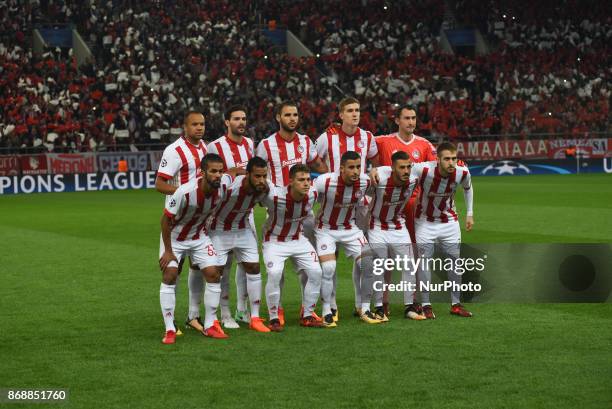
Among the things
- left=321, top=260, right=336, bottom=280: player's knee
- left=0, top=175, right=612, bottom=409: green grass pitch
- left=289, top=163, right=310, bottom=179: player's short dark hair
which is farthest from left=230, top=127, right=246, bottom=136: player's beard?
left=0, top=175, right=612, bottom=409: green grass pitch

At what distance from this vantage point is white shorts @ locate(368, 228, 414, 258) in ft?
32.0

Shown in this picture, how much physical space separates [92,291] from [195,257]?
10.3ft

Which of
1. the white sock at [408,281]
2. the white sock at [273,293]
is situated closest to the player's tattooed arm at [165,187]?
the white sock at [273,293]

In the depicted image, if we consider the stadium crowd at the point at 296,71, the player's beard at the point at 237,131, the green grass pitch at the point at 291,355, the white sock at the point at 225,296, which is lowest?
the green grass pitch at the point at 291,355

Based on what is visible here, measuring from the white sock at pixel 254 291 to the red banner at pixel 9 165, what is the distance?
2439cm

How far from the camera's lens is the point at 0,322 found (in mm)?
9688

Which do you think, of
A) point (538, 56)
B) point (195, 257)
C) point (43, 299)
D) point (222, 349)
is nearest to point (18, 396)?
point (222, 349)

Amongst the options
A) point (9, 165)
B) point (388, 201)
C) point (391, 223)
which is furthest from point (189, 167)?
point (9, 165)

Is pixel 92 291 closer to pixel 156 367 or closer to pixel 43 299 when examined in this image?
pixel 43 299

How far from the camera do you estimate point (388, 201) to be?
968 centimetres

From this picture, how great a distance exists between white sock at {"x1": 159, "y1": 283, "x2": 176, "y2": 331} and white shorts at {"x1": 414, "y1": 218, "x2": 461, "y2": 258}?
2.67 metres

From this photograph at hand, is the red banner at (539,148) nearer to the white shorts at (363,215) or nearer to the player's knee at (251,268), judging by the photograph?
the white shorts at (363,215)

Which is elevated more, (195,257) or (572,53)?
(572,53)

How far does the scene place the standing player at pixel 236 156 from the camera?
962cm
